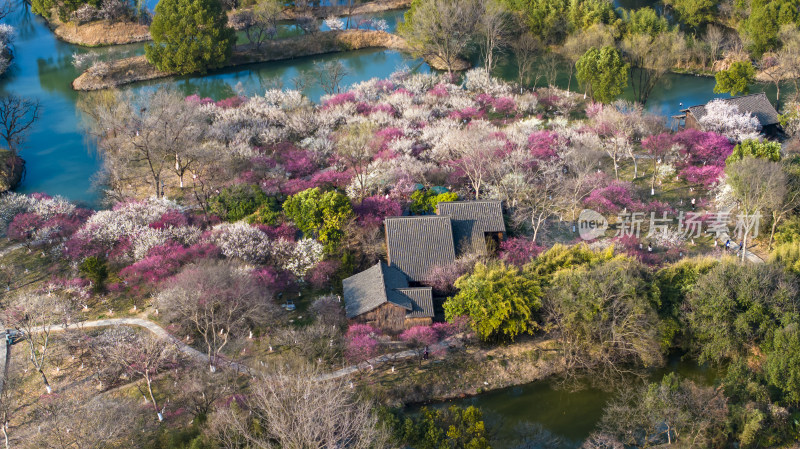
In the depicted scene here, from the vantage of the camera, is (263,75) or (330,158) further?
(263,75)

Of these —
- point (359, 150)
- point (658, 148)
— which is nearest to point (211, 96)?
point (359, 150)

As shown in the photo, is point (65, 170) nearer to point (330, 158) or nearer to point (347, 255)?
point (330, 158)

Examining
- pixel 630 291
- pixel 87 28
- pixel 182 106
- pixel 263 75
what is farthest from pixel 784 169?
pixel 87 28

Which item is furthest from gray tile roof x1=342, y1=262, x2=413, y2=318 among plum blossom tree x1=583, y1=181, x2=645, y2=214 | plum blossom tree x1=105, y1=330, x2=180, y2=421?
plum blossom tree x1=583, y1=181, x2=645, y2=214

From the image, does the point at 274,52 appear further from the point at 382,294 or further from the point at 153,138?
the point at 382,294

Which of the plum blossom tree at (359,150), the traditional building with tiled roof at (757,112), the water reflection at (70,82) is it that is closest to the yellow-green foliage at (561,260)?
the plum blossom tree at (359,150)

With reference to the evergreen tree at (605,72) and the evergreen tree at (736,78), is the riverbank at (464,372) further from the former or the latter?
the evergreen tree at (736,78)

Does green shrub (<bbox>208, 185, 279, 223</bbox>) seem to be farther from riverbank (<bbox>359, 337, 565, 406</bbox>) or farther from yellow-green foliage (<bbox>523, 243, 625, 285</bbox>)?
yellow-green foliage (<bbox>523, 243, 625, 285</bbox>)
